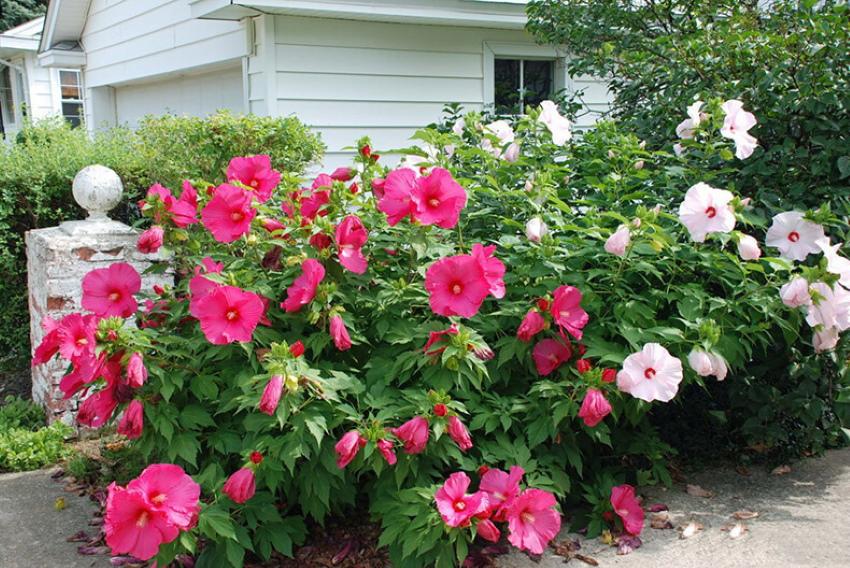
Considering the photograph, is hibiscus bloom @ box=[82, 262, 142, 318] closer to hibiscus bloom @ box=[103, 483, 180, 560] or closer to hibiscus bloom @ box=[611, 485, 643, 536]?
hibiscus bloom @ box=[103, 483, 180, 560]

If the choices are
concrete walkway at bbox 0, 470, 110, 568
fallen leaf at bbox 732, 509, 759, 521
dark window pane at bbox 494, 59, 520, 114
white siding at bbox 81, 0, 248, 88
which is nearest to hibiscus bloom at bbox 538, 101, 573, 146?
fallen leaf at bbox 732, 509, 759, 521

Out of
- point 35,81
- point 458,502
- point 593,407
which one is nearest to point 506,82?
point 593,407

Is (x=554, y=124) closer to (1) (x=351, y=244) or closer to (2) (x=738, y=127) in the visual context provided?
(2) (x=738, y=127)

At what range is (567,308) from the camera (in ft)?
9.45

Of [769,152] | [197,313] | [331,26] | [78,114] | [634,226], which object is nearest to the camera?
[197,313]

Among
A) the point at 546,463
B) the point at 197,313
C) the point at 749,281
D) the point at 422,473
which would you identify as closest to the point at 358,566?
the point at 422,473

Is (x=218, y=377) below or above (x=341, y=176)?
below

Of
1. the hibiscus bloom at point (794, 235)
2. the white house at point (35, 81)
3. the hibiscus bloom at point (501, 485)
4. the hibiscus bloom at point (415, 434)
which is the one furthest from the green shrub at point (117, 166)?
the white house at point (35, 81)

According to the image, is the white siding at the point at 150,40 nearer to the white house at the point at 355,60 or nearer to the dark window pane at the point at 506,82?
the white house at the point at 355,60

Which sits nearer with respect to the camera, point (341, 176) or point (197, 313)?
point (197, 313)

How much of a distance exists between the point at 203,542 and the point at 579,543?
1.35m

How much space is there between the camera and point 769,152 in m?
3.71

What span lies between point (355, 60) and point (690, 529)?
16.0ft

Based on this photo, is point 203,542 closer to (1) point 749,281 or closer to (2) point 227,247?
(2) point 227,247
